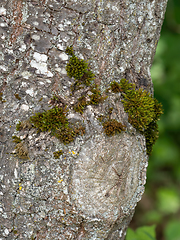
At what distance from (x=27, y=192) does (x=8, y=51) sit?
0.79m

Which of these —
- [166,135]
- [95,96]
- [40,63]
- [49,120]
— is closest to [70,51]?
[40,63]

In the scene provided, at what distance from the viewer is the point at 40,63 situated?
1.17 meters

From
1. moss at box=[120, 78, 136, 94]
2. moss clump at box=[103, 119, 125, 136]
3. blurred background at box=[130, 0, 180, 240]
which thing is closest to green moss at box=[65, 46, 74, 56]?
moss at box=[120, 78, 136, 94]

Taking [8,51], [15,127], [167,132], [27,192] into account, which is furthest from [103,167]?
[167,132]

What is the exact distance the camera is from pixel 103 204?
1157 millimetres

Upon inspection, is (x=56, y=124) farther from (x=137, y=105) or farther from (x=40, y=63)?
(x=137, y=105)

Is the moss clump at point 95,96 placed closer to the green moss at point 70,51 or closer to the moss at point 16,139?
the green moss at point 70,51

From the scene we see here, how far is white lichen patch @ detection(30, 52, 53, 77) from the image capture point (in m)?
1.17

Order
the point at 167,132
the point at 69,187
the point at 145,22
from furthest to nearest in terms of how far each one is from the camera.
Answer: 1. the point at 167,132
2. the point at 145,22
3. the point at 69,187

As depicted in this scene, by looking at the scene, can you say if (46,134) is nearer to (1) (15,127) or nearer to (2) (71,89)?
(1) (15,127)

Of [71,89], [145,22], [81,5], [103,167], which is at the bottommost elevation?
[103,167]

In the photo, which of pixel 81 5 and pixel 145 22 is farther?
pixel 145 22

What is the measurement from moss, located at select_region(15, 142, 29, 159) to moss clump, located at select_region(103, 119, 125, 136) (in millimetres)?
451

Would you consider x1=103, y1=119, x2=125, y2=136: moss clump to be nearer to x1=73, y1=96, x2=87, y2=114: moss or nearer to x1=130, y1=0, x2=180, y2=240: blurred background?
x1=73, y1=96, x2=87, y2=114: moss
